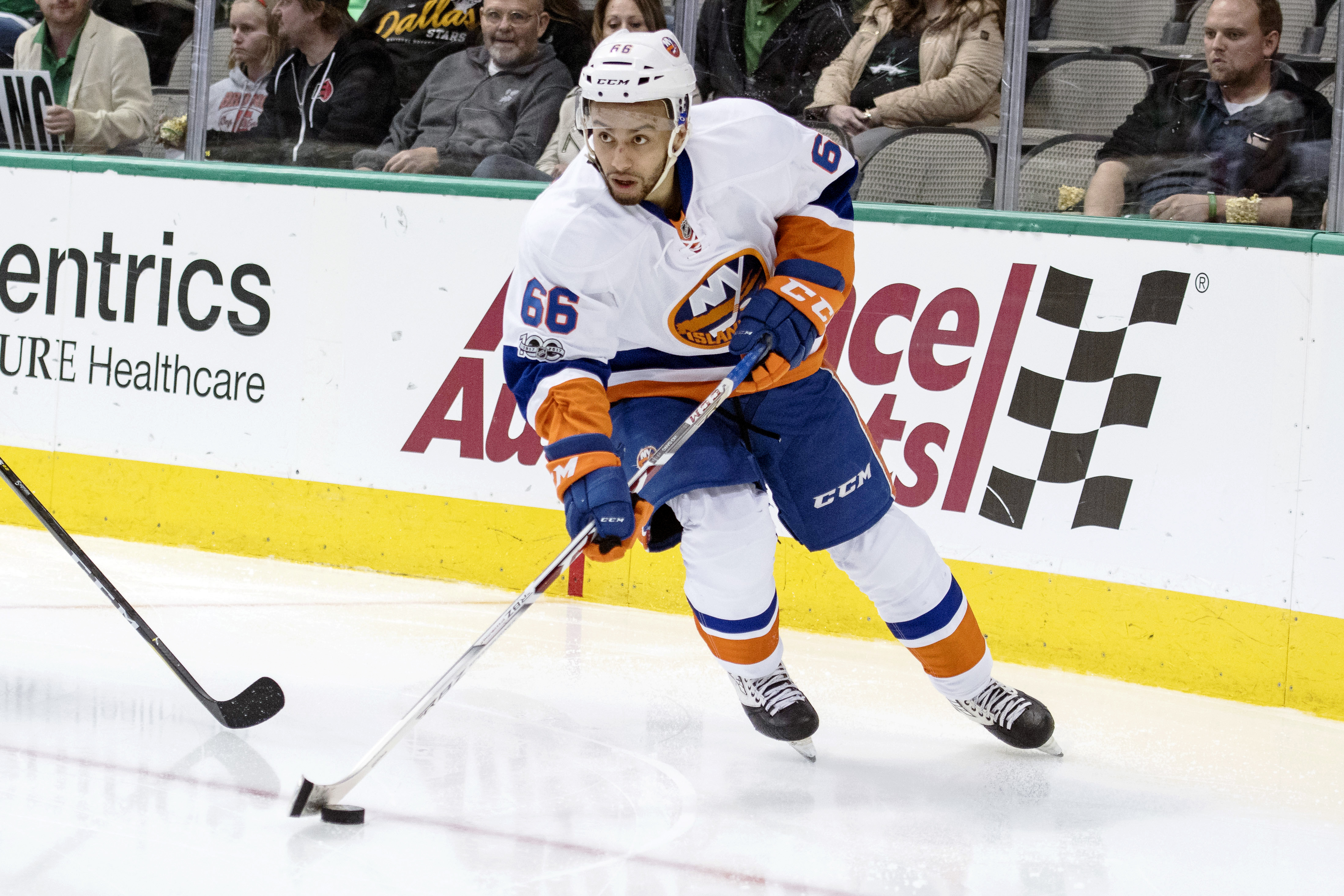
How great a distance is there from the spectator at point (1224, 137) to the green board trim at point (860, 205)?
14 centimetres

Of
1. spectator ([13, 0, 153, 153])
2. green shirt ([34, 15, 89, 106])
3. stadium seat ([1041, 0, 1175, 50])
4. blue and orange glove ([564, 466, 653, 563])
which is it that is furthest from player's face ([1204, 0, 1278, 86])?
green shirt ([34, 15, 89, 106])

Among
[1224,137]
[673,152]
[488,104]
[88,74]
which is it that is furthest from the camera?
[88,74]

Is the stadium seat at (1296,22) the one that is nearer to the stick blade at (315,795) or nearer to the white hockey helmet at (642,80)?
the white hockey helmet at (642,80)

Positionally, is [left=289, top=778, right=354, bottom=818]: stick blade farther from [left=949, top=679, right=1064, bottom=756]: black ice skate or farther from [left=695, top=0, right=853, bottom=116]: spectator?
[left=695, top=0, right=853, bottom=116]: spectator

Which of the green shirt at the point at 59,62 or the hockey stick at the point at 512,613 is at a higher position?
the green shirt at the point at 59,62

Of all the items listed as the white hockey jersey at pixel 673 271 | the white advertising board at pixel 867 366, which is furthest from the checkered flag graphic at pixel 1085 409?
the white hockey jersey at pixel 673 271

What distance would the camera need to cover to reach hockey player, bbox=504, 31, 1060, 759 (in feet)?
7.10

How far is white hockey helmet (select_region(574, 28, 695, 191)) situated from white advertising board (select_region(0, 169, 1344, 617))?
4.07 ft

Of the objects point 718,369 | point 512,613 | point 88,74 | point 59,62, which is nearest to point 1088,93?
point 718,369

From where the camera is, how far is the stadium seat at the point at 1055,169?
333 cm

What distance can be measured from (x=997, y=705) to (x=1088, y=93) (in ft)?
5.17

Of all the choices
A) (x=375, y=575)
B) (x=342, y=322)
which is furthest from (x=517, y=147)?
(x=375, y=575)

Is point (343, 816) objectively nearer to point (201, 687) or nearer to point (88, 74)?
point (201, 687)

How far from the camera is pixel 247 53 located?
420 cm
